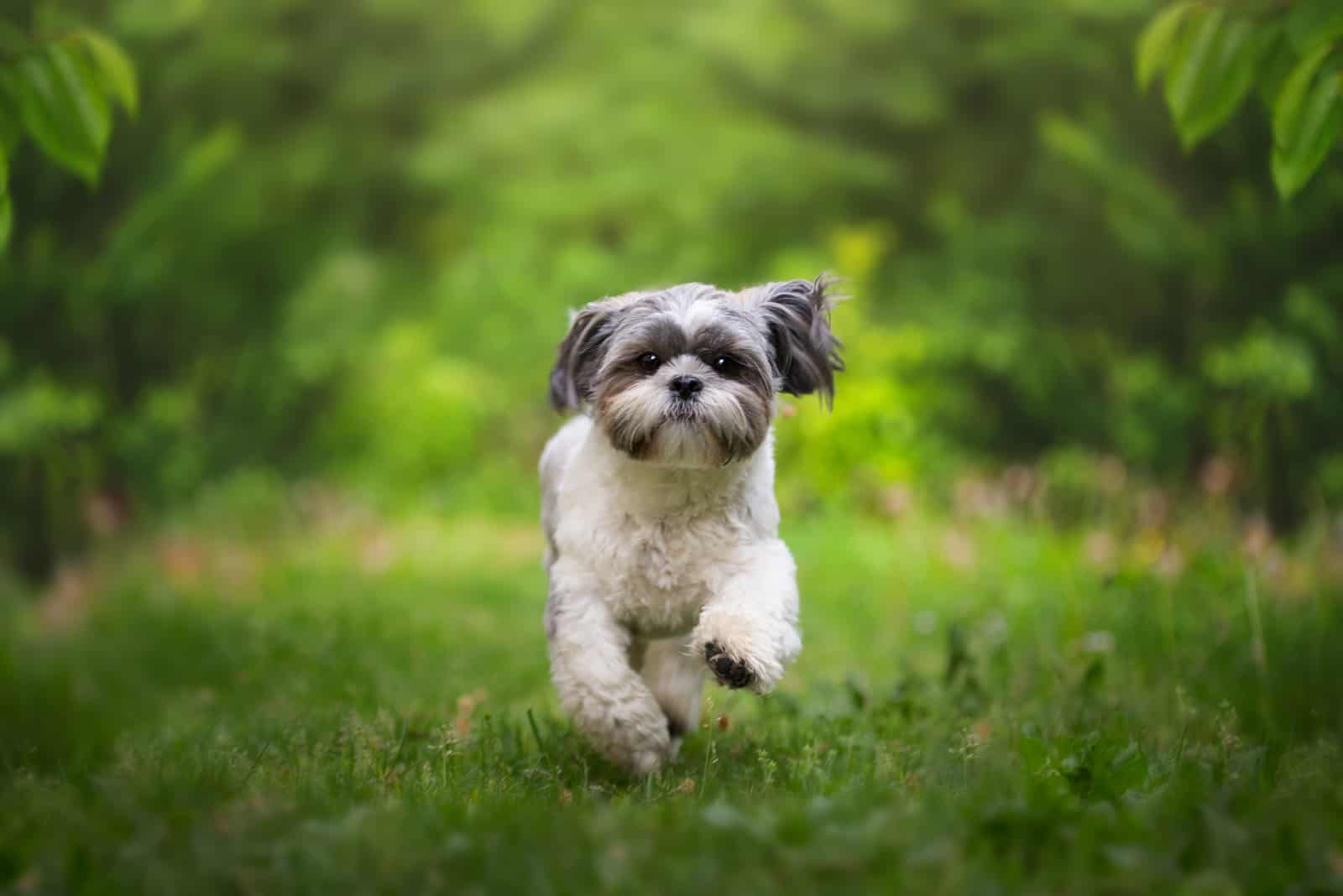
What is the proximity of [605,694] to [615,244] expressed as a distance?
11.0 meters

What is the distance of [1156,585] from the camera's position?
627cm

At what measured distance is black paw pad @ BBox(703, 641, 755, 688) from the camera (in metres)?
3.46

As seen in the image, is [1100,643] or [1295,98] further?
[1100,643]

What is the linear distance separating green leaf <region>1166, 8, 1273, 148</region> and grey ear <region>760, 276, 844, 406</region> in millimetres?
1198

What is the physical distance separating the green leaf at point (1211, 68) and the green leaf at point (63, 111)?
3148 millimetres

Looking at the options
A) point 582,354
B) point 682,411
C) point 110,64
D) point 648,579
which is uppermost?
point 110,64

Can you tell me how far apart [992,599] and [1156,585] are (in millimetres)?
1168

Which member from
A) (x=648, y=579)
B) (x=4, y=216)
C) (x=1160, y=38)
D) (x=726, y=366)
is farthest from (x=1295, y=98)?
(x=4, y=216)

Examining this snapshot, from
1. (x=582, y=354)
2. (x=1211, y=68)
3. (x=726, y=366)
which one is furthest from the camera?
(x=582, y=354)

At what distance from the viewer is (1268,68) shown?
13.0 feet

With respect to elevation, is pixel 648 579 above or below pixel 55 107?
below

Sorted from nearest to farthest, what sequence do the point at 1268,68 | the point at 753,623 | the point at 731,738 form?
the point at 753,623
the point at 1268,68
the point at 731,738

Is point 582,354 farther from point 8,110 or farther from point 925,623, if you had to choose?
point 925,623

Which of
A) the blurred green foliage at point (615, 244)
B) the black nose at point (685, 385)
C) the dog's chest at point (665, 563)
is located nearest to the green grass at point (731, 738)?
the dog's chest at point (665, 563)
